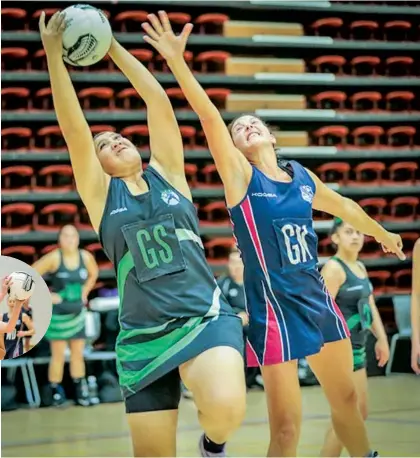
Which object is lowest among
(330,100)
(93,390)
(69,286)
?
(93,390)

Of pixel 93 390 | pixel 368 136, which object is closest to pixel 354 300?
pixel 93 390

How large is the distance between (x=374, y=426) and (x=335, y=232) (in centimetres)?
164

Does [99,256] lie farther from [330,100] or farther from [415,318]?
[415,318]

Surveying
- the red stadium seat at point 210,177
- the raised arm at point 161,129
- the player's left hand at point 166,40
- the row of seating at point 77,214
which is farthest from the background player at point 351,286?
the red stadium seat at point 210,177

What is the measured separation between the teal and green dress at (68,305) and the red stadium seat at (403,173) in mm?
3953

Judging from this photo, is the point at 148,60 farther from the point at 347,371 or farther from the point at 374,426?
the point at 347,371

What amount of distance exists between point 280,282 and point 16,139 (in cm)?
613

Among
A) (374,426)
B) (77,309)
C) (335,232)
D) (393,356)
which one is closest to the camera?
(335,232)

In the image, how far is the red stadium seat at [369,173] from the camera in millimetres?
9391

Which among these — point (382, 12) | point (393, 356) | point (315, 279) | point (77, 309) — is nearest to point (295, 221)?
point (315, 279)

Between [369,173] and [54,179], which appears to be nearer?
[54,179]

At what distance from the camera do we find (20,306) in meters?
3.83

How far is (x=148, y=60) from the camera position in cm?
918

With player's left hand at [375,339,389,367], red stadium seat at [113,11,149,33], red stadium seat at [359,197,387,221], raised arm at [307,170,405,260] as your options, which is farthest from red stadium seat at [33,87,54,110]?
raised arm at [307,170,405,260]
